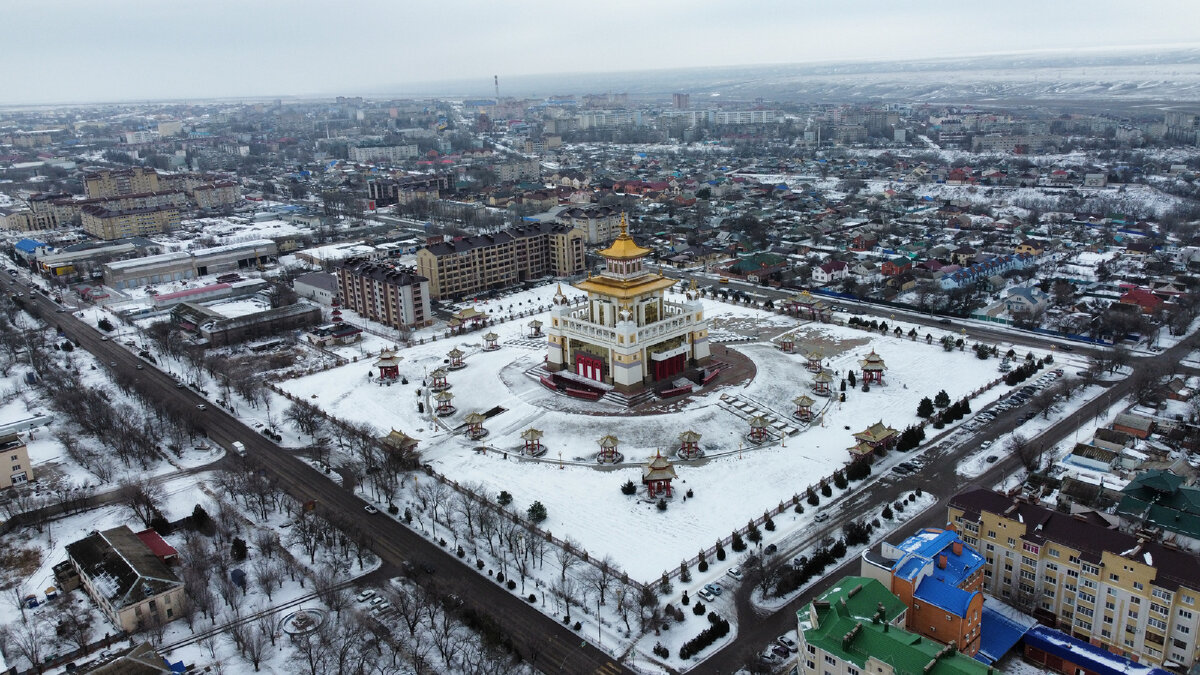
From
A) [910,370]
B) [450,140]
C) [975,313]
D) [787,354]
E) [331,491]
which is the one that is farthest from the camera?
[450,140]

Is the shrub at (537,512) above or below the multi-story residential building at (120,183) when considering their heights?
below

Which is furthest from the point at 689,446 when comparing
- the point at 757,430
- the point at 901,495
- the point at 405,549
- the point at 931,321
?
the point at 931,321

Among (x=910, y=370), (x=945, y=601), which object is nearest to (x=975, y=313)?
(x=910, y=370)

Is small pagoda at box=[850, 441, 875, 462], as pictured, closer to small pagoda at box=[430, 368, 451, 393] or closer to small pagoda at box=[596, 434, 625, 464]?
small pagoda at box=[596, 434, 625, 464]

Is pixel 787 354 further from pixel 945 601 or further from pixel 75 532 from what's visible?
pixel 75 532

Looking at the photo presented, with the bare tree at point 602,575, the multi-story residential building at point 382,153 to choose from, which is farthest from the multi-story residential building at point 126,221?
the bare tree at point 602,575

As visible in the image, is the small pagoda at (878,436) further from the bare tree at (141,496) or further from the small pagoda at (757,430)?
the bare tree at (141,496)

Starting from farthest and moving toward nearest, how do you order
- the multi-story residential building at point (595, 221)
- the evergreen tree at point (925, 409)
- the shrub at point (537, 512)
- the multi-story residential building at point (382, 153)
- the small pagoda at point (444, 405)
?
the multi-story residential building at point (382, 153) < the multi-story residential building at point (595, 221) < the small pagoda at point (444, 405) < the evergreen tree at point (925, 409) < the shrub at point (537, 512)
